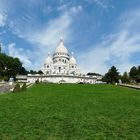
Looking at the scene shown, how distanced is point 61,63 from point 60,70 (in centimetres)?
352

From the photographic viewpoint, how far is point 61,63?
5989 inches

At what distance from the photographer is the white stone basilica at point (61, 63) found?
151625 mm

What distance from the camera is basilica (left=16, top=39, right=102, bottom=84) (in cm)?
13875

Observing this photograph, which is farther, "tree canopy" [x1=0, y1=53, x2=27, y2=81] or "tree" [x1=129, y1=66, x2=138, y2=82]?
"tree" [x1=129, y1=66, x2=138, y2=82]

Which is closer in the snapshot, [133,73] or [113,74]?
[113,74]

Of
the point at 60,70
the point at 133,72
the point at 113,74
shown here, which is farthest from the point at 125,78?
the point at 60,70

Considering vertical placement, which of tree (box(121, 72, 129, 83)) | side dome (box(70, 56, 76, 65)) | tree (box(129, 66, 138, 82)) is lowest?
tree (box(121, 72, 129, 83))

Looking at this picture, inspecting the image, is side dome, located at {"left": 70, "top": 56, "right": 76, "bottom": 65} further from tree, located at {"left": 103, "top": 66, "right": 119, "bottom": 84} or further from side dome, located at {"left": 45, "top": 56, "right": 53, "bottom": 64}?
tree, located at {"left": 103, "top": 66, "right": 119, "bottom": 84}

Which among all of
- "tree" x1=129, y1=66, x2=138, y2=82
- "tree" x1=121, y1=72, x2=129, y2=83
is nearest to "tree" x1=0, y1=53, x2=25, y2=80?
"tree" x1=121, y1=72, x2=129, y2=83

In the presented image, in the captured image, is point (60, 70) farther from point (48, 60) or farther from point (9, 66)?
point (9, 66)

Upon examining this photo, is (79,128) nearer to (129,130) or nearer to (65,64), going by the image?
(129,130)

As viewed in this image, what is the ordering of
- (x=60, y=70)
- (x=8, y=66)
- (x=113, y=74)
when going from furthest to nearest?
(x=60, y=70)
(x=113, y=74)
(x=8, y=66)

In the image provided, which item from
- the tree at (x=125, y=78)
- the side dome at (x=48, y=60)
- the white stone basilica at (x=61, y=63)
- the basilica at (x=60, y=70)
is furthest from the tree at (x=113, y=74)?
the side dome at (x=48, y=60)

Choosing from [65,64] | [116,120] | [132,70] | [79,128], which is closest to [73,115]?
[116,120]
